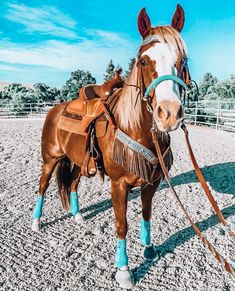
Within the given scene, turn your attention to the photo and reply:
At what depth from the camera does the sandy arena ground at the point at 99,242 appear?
2729mm

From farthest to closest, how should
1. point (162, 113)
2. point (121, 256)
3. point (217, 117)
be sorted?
point (217, 117) < point (121, 256) < point (162, 113)

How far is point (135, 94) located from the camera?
7.77 feet

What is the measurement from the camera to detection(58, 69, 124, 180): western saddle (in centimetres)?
288

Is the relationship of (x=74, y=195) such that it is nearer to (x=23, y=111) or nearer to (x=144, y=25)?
(x=144, y=25)

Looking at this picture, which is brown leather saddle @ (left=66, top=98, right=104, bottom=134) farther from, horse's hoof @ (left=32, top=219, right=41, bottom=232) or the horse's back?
horse's hoof @ (left=32, top=219, right=41, bottom=232)

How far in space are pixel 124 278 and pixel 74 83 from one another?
106 ft

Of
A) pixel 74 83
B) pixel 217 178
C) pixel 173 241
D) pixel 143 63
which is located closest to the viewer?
pixel 143 63

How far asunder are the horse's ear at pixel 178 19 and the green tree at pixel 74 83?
95.4 ft

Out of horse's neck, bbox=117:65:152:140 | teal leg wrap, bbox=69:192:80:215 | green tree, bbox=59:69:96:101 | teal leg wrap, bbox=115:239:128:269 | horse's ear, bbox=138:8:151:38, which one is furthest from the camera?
green tree, bbox=59:69:96:101

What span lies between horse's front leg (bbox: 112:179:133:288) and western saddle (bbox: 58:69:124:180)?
1.41ft

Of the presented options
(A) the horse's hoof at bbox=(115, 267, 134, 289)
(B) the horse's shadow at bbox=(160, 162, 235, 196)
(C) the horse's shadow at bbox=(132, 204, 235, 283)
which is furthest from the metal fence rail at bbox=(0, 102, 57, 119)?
(A) the horse's hoof at bbox=(115, 267, 134, 289)

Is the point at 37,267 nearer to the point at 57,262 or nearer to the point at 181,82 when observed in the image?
the point at 57,262

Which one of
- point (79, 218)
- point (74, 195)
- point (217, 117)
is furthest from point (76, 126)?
point (217, 117)

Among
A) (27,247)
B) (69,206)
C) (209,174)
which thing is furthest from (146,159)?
(209,174)
